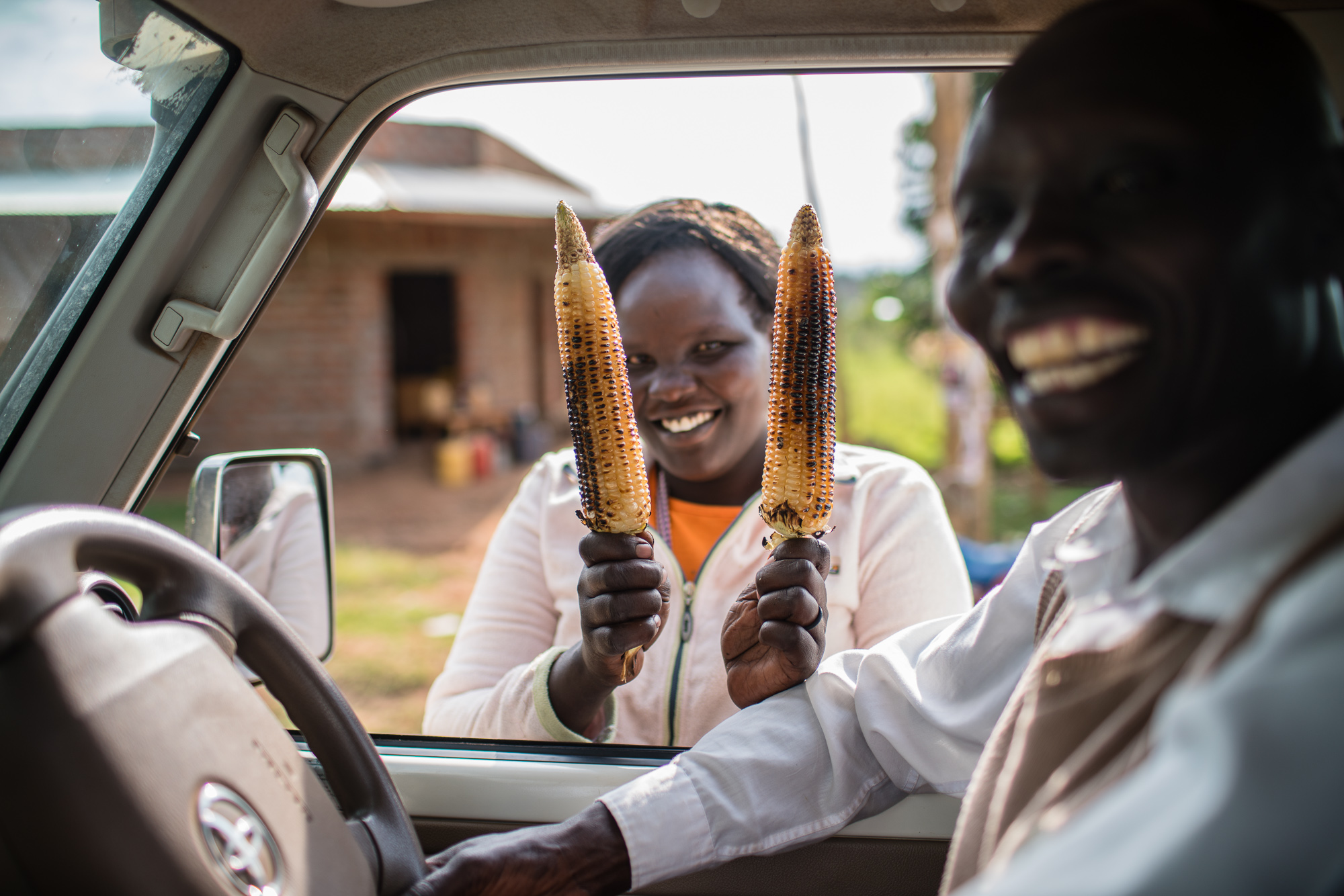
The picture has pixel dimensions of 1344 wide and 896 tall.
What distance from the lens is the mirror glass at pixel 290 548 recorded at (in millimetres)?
1798

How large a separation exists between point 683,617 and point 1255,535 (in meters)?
1.31

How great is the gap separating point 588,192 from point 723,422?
1001 cm

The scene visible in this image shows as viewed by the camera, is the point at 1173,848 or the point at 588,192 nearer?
the point at 1173,848

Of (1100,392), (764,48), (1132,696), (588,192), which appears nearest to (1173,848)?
(1132,696)

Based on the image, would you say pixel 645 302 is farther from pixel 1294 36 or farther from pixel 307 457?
pixel 1294 36

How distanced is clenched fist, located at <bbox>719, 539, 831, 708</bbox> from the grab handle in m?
0.98

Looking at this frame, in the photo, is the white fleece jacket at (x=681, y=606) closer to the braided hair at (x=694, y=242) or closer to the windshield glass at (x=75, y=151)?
the braided hair at (x=694, y=242)

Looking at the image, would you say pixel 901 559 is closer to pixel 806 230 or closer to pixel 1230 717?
pixel 806 230

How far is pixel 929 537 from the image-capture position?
1.92m

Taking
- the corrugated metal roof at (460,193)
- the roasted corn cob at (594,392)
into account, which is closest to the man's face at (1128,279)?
the roasted corn cob at (594,392)

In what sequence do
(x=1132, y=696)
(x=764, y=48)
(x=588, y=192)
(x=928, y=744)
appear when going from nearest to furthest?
(x=1132, y=696), (x=928, y=744), (x=764, y=48), (x=588, y=192)

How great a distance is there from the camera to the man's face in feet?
2.44

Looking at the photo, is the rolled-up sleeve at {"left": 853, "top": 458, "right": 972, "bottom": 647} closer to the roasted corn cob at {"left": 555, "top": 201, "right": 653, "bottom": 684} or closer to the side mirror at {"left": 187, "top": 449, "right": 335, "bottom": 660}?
the roasted corn cob at {"left": 555, "top": 201, "right": 653, "bottom": 684}

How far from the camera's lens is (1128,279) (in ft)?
2.52
